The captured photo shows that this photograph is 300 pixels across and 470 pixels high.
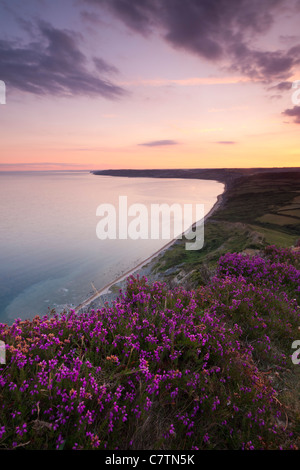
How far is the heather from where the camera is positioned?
110 inches

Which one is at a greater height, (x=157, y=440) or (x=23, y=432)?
(x=23, y=432)

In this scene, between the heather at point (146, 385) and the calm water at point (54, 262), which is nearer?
the heather at point (146, 385)

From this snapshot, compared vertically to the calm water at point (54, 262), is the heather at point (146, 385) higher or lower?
higher

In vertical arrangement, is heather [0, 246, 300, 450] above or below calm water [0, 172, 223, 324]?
above

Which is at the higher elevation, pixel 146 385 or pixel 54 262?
pixel 146 385

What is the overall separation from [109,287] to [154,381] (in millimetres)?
20629

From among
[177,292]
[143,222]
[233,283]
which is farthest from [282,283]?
[143,222]

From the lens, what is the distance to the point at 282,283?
26.4 ft

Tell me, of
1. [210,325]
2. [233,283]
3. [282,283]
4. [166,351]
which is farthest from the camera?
[282,283]

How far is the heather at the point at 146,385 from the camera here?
A: 279cm

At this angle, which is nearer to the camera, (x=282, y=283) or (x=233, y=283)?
(x=233, y=283)

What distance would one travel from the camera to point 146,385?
328cm

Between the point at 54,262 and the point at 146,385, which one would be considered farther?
the point at 54,262
